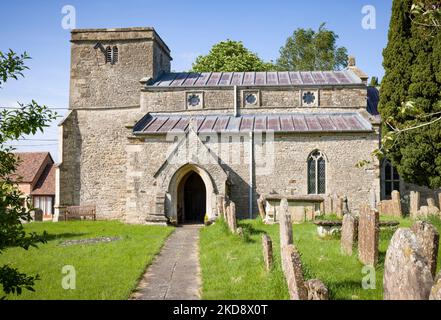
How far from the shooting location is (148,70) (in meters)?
25.0

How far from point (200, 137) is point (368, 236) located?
13.2 metres

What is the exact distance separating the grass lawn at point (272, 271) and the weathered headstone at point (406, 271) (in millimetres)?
1983

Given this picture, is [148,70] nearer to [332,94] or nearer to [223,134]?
[223,134]

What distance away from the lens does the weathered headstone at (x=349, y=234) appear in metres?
9.58

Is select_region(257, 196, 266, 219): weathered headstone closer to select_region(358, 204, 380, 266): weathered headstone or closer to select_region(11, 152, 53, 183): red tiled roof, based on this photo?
select_region(358, 204, 380, 266): weathered headstone

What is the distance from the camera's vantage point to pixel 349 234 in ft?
31.7

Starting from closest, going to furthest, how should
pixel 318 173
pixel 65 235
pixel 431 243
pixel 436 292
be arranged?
1. pixel 436 292
2. pixel 431 243
3. pixel 65 235
4. pixel 318 173

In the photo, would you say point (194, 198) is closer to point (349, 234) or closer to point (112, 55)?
point (112, 55)

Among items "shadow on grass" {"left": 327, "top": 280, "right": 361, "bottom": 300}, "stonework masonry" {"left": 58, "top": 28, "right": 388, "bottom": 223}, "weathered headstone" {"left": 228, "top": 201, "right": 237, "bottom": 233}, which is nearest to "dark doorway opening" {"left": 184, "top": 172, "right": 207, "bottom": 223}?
"stonework masonry" {"left": 58, "top": 28, "right": 388, "bottom": 223}

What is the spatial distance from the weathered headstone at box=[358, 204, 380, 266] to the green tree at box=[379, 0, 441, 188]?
8758 millimetres

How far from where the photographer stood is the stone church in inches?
776

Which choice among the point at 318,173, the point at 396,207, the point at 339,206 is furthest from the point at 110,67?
the point at 396,207

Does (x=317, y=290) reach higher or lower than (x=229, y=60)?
lower
